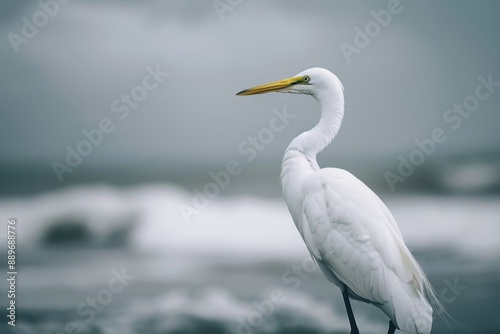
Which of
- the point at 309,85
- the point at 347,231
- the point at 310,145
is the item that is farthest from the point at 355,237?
the point at 309,85

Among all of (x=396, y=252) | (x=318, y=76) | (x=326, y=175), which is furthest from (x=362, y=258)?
(x=318, y=76)

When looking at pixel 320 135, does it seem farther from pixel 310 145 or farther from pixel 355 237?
pixel 355 237

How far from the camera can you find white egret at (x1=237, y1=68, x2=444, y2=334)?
388cm

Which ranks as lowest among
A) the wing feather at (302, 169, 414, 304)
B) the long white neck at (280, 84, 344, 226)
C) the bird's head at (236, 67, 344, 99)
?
the wing feather at (302, 169, 414, 304)

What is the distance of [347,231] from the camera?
3.98 metres

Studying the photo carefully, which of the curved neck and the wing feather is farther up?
the curved neck

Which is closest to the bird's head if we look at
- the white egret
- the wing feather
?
the white egret

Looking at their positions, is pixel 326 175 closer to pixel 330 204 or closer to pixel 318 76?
pixel 330 204

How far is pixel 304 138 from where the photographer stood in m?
4.26

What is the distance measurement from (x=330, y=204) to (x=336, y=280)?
0.45 m

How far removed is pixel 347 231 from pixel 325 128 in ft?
2.03

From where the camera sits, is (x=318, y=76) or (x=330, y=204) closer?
(x=330, y=204)

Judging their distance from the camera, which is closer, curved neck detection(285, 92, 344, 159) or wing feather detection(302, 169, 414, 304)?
wing feather detection(302, 169, 414, 304)

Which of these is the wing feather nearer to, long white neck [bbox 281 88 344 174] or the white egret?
the white egret
